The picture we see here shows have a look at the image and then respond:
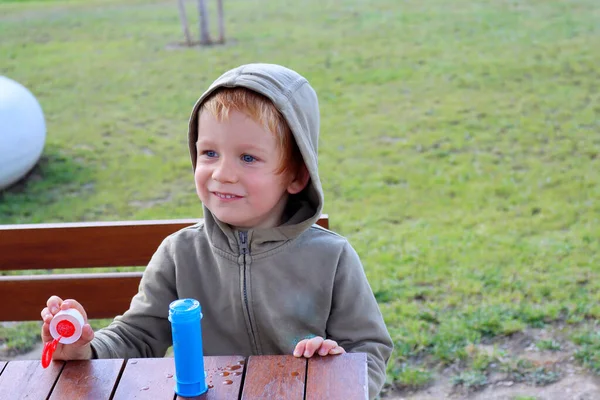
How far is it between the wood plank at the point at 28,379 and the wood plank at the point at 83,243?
0.81 m

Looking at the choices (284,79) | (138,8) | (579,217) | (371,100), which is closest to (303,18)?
(138,8)

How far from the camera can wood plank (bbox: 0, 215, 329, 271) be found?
2676 millimetres

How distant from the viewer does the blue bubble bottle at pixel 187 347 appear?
1.59 meters

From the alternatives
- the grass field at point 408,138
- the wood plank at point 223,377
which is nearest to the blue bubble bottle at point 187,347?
the wood plank at point 223,377

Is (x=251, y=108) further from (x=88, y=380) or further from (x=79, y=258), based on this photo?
(x=79, y=258)

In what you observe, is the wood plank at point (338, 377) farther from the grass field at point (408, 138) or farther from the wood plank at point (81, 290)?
the grass field at point (408, 138)

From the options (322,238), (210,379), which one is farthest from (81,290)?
(210,379)

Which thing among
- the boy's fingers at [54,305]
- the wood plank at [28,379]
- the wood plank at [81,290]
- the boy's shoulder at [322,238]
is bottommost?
the wood plank at [81,290]

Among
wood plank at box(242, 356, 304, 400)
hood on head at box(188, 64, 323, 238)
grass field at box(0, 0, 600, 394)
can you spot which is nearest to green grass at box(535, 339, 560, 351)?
grass field at box(0, 0, 600, 394)

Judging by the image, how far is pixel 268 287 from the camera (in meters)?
2.12

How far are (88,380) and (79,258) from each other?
0.99 m

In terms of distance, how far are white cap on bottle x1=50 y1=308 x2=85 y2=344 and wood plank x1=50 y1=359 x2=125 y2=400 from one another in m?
0.07

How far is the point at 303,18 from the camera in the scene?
37.0ft

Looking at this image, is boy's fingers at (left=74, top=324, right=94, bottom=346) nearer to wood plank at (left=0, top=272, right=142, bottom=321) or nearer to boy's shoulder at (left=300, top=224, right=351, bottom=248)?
boy's shoulder at (left=300, top=224, right=351, bottom=248)
